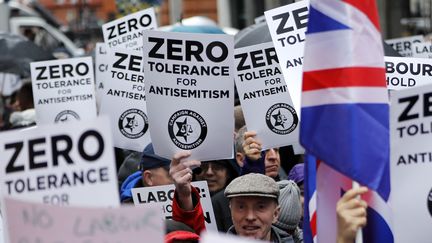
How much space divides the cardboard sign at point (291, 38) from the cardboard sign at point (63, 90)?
8.40 feet

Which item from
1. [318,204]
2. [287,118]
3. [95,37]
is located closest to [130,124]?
[287,118]

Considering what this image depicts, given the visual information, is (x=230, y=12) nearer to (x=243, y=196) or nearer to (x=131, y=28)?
(x=131, y=28)

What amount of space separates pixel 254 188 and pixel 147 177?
1386 mm

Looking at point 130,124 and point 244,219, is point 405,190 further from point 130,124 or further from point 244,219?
point 130,124

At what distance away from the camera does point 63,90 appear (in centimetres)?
948

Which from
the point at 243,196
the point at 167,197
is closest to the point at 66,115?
the point at 167,197

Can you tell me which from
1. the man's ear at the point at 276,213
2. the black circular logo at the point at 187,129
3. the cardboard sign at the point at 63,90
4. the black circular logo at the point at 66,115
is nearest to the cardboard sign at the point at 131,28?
the cardboard sign at the point at 63,90

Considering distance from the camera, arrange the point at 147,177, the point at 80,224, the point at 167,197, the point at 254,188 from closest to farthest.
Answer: the point at 80,224 → the point at 254,188 → the point at 167,197 → the point at 147,177

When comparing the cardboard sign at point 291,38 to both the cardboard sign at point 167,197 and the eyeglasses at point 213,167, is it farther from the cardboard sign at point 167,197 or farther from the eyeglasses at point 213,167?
the eyeglasses at point 213,167

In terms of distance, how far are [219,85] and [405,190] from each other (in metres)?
2.06

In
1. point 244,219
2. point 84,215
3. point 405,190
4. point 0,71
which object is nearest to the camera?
point 84,215

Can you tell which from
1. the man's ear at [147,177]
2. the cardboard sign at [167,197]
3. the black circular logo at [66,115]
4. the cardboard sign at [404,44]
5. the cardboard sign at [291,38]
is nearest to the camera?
the cardboard sign at [291,38]

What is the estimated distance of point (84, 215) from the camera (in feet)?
13.0

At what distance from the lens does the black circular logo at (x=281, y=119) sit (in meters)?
7.16
